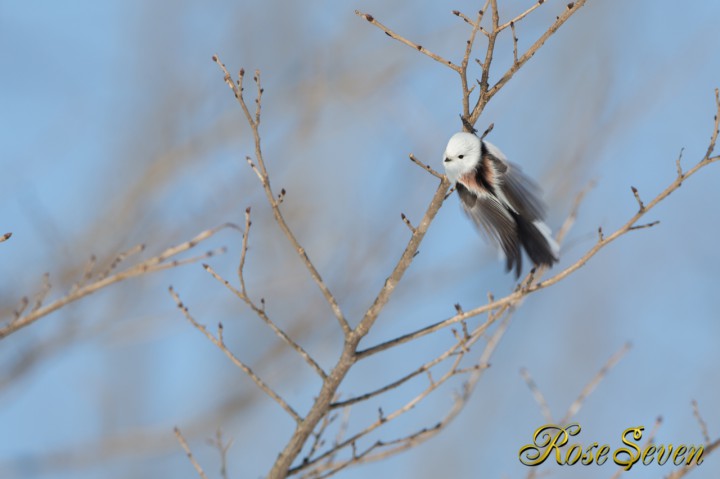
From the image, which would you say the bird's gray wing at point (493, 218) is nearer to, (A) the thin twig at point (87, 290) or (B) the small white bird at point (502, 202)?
(B) the small white bird at point (502, 202)

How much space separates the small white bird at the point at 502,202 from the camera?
2.38m

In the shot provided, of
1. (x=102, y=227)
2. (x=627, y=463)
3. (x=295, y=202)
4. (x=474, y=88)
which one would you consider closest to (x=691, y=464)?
(x=627, y=463)

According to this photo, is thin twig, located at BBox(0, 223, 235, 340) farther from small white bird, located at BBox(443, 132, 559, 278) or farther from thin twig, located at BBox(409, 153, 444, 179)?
small white bird, located at BBox(443, 132, 559, 278)

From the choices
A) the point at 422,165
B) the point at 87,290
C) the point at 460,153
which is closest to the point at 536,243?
the point at 460,153

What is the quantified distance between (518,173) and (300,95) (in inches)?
90.1

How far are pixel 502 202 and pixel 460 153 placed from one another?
10.5 inches

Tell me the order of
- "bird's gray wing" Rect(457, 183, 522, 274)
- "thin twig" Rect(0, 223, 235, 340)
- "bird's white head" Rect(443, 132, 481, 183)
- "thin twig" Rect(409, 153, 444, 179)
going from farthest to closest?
"bird's gray wing" Rect(457, 183, 522, 274), "bird's white head" Rect(443, 132, 481, 183), "thin twig" Rect(409, 153, 444, 179), "thin twig" Rect(0, 223, 235, 340)

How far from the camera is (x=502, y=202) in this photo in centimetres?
250

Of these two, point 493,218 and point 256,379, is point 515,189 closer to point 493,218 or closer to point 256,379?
point 493,218

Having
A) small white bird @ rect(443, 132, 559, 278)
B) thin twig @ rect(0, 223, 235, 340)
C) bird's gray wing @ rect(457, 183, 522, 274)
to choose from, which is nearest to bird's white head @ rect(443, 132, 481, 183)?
small white bird @ rect(443, 132, 559, 278)

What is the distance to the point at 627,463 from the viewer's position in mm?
2377

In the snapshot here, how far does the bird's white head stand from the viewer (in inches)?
91.3

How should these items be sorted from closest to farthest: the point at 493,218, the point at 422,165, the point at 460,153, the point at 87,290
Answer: the point at 87,290 < the point at 422,165 < the point at 460,153 < the point at 493,218

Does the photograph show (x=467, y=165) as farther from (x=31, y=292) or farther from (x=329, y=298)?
(x=31, y=292)
